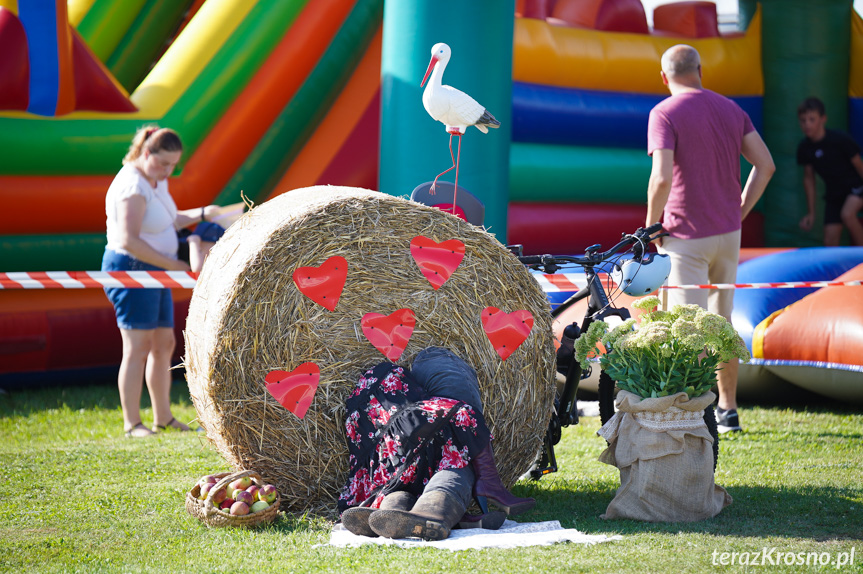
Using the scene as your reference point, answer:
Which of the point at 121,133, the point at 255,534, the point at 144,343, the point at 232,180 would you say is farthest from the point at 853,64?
the point at 255,534

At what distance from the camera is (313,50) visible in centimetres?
668

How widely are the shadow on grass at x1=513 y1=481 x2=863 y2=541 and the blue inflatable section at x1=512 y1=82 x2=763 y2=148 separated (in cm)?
457

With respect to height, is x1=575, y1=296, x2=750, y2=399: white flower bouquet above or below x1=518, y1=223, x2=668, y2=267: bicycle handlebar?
below

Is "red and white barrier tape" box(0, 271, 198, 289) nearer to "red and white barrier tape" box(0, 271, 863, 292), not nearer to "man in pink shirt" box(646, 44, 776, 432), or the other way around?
"red and white barrier tape" box(0, 271, 863, 292)

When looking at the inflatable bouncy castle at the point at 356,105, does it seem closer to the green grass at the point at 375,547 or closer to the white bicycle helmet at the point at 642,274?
the green grass at the point at 375,547

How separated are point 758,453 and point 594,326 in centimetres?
135

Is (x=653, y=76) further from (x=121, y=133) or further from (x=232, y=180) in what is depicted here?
(x=121, y=133)

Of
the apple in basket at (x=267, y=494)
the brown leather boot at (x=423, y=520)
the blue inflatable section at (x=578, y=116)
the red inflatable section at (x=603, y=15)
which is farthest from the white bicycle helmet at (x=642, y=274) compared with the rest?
the red inflatable section at (x=603, y=15)

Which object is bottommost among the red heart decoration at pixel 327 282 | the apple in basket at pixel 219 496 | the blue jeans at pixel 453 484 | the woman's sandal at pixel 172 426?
the woman's sandal at pixel 172 426

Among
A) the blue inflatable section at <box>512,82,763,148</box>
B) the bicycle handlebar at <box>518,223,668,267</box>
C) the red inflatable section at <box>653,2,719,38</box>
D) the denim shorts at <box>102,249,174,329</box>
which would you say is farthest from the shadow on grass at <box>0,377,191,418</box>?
the red inflatable section at <box>653,2,719,38</box>

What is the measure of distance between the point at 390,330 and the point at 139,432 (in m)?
2.02

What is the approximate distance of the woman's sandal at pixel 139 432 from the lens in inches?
184

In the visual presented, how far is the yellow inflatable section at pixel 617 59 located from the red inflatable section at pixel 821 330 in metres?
3.31

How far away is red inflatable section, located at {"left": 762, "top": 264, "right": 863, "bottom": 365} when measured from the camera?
482 centimetres
